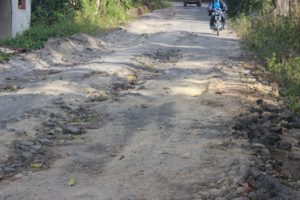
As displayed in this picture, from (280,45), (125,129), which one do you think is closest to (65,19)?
(280,45)

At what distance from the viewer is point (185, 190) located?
4656mm

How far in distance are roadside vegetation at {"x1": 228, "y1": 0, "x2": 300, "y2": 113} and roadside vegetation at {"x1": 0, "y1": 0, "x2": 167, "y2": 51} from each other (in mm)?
6024

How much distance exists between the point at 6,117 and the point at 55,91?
1712 mm

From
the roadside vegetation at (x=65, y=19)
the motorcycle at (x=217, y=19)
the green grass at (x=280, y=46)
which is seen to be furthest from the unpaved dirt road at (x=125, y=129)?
the motorcycle at (x=217, y=19)

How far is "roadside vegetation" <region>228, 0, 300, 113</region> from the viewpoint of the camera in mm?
9445

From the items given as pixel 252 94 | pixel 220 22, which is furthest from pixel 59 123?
pixel 220 22

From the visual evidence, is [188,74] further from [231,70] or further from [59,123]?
[59,123]

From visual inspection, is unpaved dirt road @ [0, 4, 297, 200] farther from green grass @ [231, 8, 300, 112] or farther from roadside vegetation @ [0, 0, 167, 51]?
roadside vegetation @ [0, 0, 167, 51]

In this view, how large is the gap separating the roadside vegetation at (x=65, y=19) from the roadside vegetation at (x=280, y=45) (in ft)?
19.8

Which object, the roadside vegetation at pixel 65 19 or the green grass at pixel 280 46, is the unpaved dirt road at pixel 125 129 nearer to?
the green grass at pixel 280 46

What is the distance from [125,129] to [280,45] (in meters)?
7.34

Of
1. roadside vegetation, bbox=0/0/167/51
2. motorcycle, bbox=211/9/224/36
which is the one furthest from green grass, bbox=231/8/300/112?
roadside vegetation, bbox=0/0/167/51

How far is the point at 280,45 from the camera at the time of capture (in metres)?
12.9

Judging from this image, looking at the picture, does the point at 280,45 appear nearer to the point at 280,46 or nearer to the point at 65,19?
the point at 280,46
